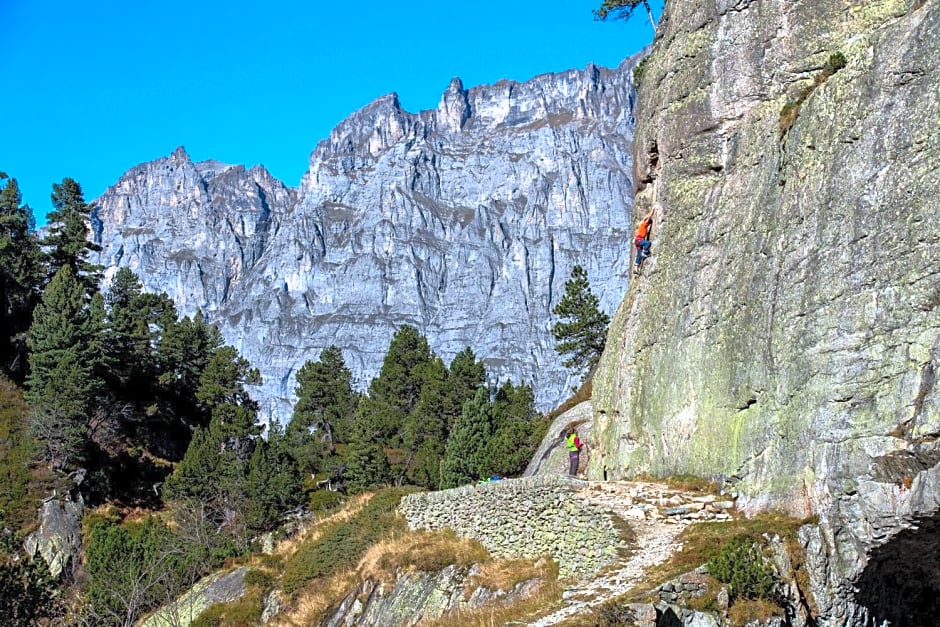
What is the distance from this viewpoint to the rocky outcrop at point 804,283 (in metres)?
16.1

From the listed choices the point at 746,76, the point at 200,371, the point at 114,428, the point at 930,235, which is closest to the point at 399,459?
the point at 114,428

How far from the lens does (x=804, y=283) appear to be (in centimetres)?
1866

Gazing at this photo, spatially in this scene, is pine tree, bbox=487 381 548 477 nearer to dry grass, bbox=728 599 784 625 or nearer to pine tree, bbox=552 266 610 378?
pine tree, bbox=552 266 610 378

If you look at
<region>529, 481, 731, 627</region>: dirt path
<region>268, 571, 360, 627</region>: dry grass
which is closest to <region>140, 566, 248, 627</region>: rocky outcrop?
<region>268, 571, 360, 627</region>: dry grass

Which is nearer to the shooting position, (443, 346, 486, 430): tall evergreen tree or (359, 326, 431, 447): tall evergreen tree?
(443, 346, 486, 430): tall evergreen tree

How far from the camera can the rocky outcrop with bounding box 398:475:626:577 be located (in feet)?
66.8

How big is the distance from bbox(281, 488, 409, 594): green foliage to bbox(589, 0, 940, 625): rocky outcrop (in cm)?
975

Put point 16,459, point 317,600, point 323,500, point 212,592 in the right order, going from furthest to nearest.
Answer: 1. point 16,459
2. point 323,500
3. point 212,592
4. point 317,600

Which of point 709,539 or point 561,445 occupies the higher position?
point 561,445

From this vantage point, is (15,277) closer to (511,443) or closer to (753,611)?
(511,443)

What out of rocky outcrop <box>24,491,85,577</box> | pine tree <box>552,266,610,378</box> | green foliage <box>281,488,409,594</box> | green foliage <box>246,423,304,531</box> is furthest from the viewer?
pine tree <box>552,266,610,378</box>

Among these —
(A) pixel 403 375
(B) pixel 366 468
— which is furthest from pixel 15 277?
(B) pixel 366 468

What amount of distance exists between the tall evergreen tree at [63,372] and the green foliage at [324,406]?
53.9ft

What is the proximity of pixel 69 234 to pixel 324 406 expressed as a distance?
91.8ft
